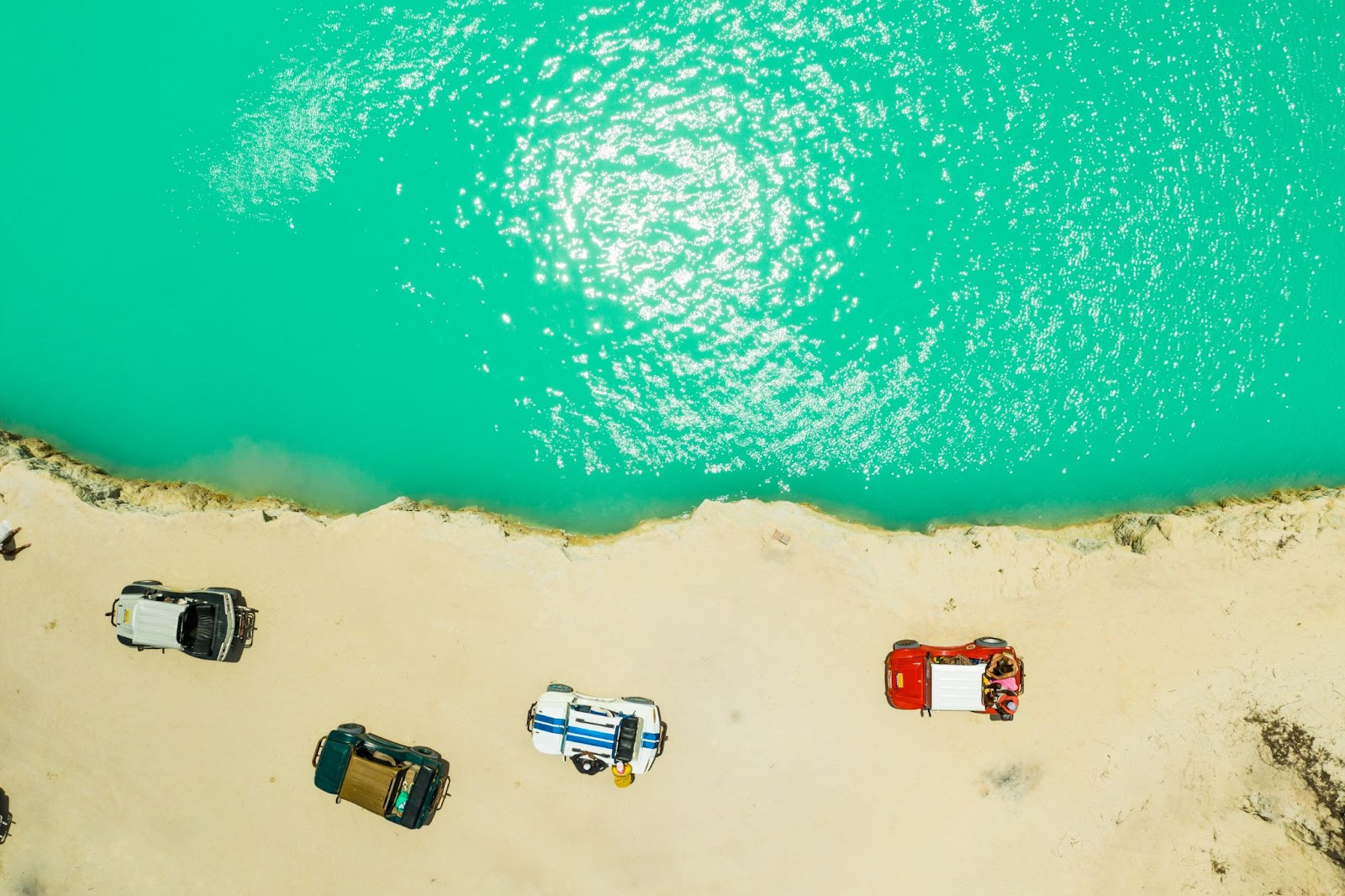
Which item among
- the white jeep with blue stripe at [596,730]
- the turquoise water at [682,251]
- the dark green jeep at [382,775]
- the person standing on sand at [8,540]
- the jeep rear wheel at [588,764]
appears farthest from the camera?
the turquoise water at [682,251]

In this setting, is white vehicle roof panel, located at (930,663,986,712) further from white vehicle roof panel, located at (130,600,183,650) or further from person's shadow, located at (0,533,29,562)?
person's shadow, located at (0,533,29,562)

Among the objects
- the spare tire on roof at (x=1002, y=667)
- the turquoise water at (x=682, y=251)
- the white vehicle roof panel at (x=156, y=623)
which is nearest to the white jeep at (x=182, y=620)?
the white vehicle roof panel at (x=156, y=623)

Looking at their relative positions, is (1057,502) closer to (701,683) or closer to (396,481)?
(701,683)

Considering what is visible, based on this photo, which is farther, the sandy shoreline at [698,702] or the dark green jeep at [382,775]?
the sandy shoreline at [698,702]

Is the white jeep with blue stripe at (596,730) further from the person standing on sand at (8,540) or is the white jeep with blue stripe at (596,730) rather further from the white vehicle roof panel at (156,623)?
the person standing on sand at (8,540)

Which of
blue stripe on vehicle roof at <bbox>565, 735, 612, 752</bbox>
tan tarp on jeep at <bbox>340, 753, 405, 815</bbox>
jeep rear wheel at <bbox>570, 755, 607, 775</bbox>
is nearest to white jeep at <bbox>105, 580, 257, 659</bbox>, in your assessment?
tan tarp on jeep at <bbox>340, 753, 405, 815</bbox>

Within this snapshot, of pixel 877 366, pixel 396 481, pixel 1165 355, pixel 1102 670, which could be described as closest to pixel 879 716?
pixel 1102 670

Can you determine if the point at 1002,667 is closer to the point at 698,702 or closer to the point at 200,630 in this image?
the point at 698,702

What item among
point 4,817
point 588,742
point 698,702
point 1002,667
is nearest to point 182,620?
point 4,817
